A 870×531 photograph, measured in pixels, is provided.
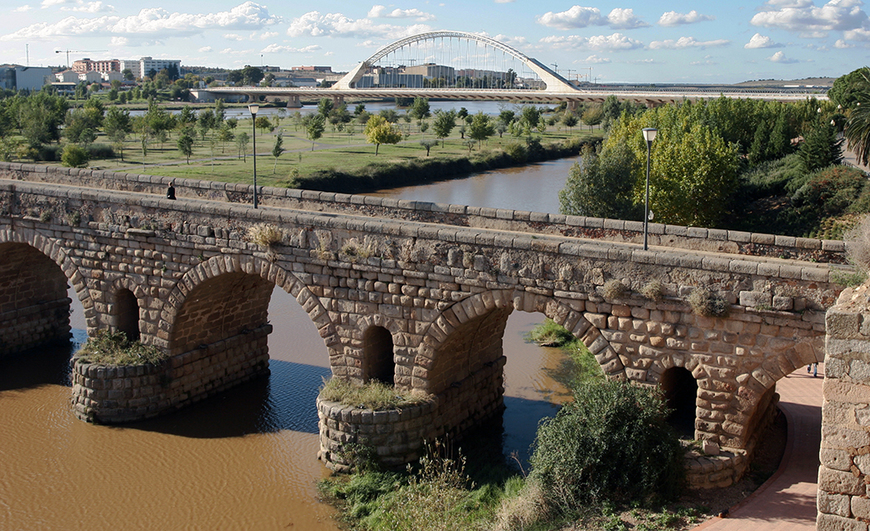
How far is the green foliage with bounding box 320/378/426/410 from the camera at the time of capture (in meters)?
11.5

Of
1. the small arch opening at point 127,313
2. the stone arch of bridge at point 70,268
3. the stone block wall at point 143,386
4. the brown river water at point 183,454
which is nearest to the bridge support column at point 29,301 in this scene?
the brown river water at point 183,454

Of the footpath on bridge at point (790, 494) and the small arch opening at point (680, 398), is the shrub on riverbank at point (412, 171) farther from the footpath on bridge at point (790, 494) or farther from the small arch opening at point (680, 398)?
the footpath on bridge at point (790, 494)

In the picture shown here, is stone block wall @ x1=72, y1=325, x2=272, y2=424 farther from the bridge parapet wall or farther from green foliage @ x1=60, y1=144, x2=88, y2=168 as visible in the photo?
green foliage @ x1=60, y1=144, x2=88, y2=168

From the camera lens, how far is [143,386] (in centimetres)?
1367

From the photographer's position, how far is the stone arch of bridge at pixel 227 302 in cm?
1219

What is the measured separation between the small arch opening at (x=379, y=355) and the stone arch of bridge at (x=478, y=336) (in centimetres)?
84

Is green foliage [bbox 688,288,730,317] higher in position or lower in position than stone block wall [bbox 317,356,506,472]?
higher

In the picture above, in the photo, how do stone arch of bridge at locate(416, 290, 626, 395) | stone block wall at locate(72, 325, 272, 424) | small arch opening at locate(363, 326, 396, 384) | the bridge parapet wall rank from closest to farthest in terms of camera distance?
stone arch of bridge at locate(416, 290, 626, 395) < the bridge parapet wall < small arch opening at locate(363, 326, 396, 384) < stone block wall at locate(72, 325, 272, 424)

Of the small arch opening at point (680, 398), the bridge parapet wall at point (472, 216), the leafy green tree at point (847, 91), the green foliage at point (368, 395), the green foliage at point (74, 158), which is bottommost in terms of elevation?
the green foliage at point (368, 395)

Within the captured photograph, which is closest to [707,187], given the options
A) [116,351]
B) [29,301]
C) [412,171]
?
[116,351]

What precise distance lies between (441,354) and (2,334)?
35.1ft

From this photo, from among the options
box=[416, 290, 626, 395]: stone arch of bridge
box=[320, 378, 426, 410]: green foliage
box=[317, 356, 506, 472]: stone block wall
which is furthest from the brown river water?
box=[416, 290, 626, 395]: stone arch of bridge

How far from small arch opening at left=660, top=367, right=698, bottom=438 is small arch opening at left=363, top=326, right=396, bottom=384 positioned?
13.8 ft

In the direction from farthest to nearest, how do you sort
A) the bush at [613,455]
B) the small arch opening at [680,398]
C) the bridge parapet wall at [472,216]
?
1. the bridge parapet wall at [472,216]
2. the small arch opening at [680,398]
3. the bush at [613,455]
